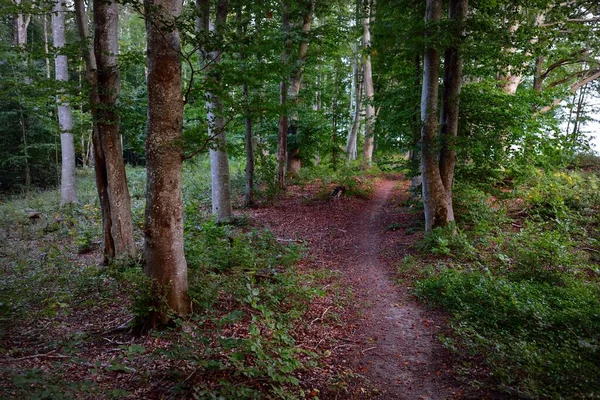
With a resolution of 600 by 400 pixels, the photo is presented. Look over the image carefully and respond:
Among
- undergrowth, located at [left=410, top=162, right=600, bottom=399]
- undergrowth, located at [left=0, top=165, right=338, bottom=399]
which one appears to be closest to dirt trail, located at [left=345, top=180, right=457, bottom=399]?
undergrowth, located at [left=410, top=162, right=600, bottom=399]

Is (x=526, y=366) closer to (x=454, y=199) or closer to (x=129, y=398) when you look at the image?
(x=129, y=398)

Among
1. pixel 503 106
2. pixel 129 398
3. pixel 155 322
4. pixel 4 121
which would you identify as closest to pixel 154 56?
pixel 155 322

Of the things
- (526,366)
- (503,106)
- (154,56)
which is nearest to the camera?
(526,366)

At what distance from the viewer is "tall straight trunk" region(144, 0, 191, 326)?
14.0ft

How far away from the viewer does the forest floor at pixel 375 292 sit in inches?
167

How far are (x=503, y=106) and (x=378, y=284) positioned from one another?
6010mm

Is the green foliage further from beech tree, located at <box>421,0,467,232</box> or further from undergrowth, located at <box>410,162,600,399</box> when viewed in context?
beech tree, located at <box>421,0,467,232</box>

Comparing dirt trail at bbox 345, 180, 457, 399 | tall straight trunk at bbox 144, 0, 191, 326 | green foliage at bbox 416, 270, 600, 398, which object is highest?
tall straight trunk at bbox 144, 0, 191, 326

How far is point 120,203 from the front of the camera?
708cm

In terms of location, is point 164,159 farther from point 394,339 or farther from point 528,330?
point 528,330

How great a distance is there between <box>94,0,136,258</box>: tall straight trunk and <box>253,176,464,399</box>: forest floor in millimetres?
4276

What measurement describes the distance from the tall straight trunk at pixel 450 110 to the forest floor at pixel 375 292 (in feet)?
6.68

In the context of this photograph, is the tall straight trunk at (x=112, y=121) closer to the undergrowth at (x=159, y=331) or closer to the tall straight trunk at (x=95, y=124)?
the tall straight trunk at (x=95, y=124)

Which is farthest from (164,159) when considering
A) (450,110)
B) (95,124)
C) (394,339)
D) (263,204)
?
(263,204)
